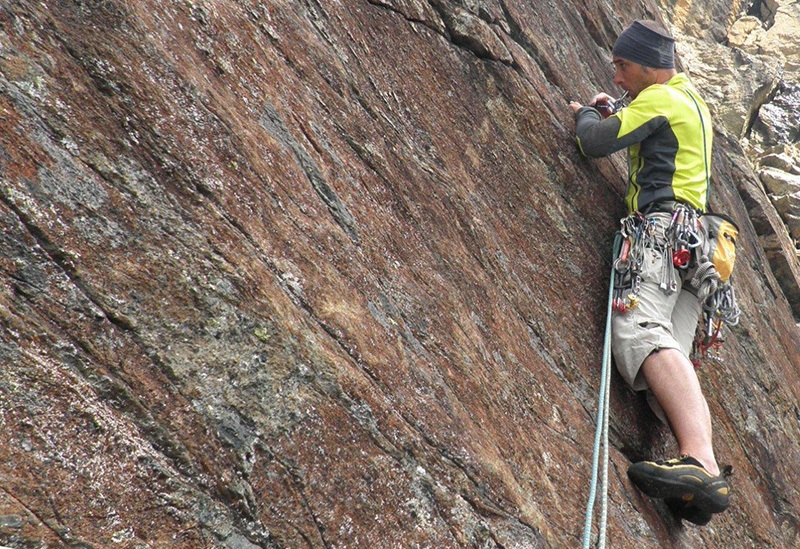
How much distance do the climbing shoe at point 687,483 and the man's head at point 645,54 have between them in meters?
3.14

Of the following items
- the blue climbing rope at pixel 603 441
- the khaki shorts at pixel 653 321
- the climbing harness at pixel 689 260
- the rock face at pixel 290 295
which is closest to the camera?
the rock face at pixel 290 295

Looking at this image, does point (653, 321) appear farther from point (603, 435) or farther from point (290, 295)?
point (290, 295)

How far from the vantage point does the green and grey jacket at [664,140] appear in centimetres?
481

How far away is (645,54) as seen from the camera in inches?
206

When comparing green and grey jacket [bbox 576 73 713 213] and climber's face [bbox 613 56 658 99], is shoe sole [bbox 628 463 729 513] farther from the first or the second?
climber's face [bbox 613 56 658 99]

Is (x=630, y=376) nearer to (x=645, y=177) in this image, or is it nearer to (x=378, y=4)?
(x=645, y=177)

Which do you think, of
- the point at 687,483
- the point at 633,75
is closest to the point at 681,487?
the point at 687,483

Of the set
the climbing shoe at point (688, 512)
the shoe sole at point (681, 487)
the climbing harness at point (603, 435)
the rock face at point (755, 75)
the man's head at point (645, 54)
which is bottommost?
the rock face at point (755, 75)

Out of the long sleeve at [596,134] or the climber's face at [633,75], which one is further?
the climber's face at [633,75]

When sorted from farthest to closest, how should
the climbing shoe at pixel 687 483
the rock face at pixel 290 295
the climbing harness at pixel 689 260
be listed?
the climbing harness at pixel 689 260
the climbing shoe at pixel 687 483
the rock face at pixel 290 295

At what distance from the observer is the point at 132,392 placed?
89.3 inches

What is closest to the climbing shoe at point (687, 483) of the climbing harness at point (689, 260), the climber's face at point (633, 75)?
the climbing harness at point (689, 260)

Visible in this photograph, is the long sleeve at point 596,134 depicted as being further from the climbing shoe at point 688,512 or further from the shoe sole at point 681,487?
the climbing shoe at point 688,512

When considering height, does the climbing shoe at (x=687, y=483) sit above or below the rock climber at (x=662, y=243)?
below
